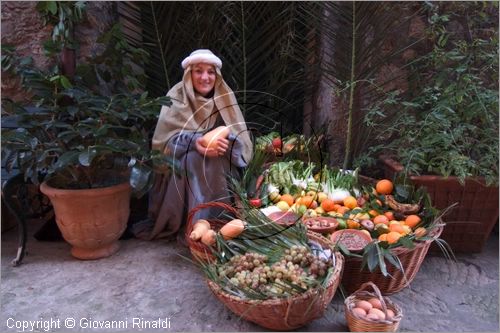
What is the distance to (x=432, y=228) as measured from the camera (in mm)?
2398

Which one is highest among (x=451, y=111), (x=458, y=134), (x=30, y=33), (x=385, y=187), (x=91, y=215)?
(x=30, y=33)

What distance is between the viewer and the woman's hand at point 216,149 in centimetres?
281

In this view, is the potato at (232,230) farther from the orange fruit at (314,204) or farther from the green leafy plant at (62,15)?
the green leafy plant at (62,15)

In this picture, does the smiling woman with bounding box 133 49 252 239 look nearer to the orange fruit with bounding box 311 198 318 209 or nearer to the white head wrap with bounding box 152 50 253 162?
the white head wrap with bounding box 152 50 253 162

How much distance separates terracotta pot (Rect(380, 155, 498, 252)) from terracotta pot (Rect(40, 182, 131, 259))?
6.26 ft

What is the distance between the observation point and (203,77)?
2938 mm

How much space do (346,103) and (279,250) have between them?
1.73m

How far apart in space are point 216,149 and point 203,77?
1.71 ft

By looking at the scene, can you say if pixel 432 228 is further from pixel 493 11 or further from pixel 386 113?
pixel 493 11

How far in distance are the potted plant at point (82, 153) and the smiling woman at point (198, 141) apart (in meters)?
0.18

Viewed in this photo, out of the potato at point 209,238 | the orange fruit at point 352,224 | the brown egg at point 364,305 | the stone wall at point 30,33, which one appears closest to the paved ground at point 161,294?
the brown egg at point 364,305

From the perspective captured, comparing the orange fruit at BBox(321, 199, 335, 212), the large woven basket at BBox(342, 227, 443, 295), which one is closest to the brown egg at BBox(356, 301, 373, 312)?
the large woven basket at BBox(342, 227, 443, 295)

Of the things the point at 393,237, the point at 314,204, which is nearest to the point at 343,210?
the point at 314,204

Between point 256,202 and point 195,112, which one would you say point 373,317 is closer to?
point 256,202
